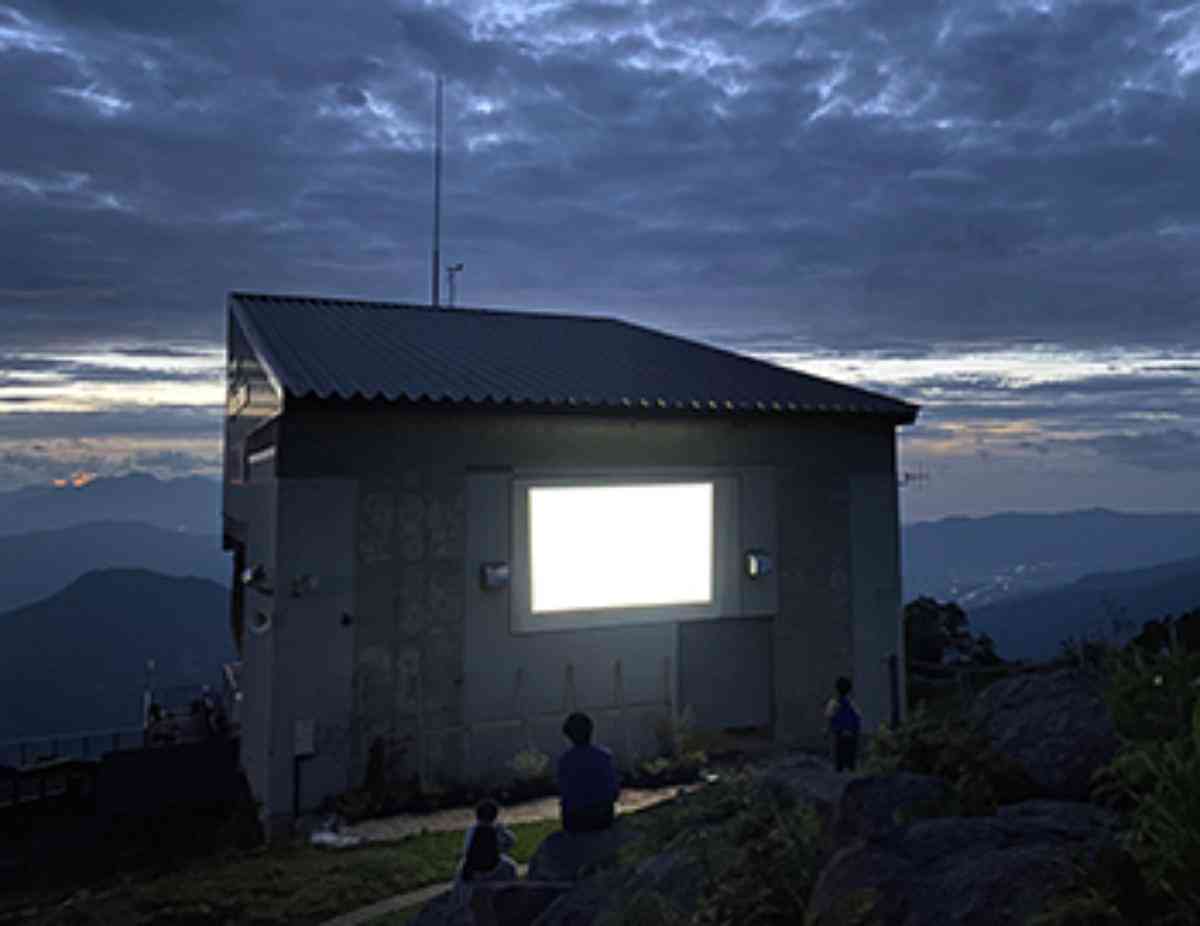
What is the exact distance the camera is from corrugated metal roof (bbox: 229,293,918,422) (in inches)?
570

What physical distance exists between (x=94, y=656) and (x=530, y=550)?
184808mm

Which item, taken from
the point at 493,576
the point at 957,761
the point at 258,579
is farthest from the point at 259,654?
the point at 957,761

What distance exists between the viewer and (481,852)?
25.0 ft

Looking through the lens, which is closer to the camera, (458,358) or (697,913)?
(697,913)

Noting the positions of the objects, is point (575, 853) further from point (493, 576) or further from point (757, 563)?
point (757, 563)

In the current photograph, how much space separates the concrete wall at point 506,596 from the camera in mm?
13617

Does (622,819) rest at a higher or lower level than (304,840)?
higher

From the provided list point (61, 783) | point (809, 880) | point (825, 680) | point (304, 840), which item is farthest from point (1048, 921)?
point (61, 783)

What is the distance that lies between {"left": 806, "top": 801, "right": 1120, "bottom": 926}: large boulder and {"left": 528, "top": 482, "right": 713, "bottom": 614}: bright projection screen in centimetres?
1043

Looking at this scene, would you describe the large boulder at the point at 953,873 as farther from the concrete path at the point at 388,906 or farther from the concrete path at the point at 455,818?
the concrete path at the point at 455,818

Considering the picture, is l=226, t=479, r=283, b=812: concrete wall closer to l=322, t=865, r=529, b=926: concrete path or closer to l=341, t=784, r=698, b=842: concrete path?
l=341, t=784, r=698, b=842: concrete path

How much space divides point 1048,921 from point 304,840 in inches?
423

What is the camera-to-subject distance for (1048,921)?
3.48 m

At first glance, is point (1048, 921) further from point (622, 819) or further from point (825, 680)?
point (825, 680)
